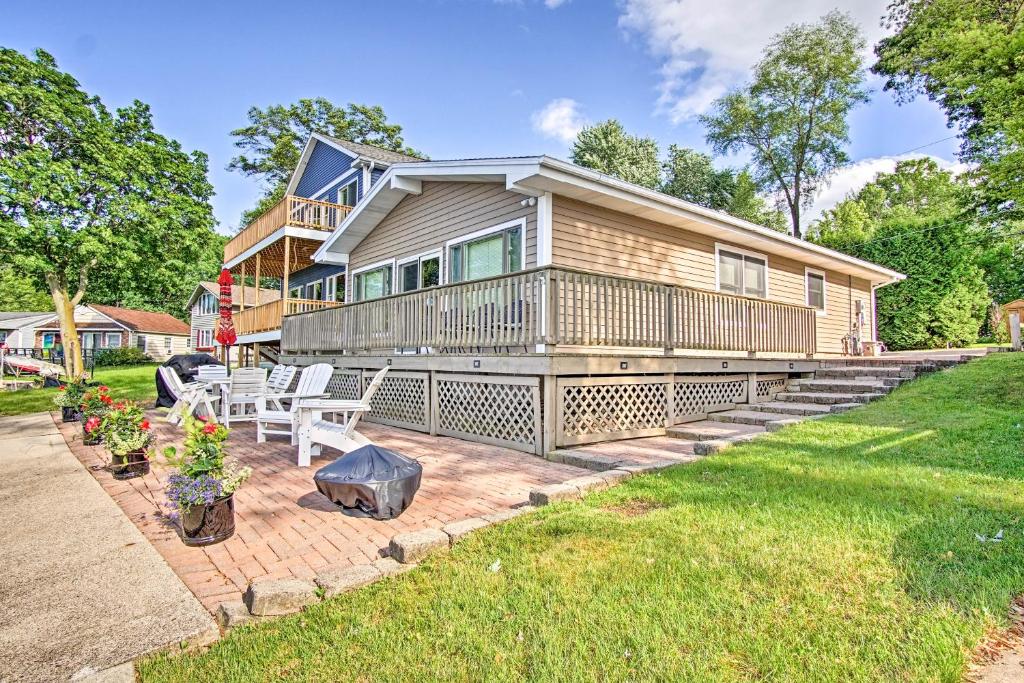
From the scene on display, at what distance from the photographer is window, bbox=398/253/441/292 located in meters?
11.4

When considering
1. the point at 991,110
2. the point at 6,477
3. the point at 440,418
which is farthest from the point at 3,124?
the point at 991,110

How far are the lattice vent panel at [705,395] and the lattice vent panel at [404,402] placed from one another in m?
4.01

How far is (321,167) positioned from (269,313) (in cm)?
679

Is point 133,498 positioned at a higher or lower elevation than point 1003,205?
lower

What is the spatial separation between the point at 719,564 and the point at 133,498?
16.4 ft

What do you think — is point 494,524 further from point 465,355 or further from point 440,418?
point 440,418

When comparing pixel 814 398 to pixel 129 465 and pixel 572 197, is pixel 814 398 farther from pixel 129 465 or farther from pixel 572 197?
pixel 129 465

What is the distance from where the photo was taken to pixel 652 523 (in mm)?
3543

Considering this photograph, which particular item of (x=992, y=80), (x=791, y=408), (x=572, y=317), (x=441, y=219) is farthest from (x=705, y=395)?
(x=441, y=219)

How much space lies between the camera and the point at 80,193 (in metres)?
19.8

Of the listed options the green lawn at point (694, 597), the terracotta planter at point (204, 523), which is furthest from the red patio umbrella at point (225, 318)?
the green lawn at point (694, 597)

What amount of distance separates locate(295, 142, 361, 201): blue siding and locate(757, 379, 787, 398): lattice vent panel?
14.8 metres

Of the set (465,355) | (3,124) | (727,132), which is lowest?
(465,355)

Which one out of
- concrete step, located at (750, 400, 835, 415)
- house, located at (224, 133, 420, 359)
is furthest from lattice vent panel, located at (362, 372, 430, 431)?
house, located at (224, 133, 420, 359)
